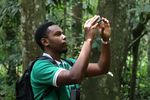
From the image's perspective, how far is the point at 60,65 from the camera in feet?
11.3

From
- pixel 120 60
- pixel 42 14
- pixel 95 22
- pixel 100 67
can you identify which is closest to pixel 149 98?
pixel 120 60

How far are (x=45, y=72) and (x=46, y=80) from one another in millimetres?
63

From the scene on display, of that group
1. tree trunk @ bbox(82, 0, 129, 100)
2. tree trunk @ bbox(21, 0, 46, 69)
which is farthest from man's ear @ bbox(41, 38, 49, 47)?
tree trunk @ bbox(82, 0, 129, 100)

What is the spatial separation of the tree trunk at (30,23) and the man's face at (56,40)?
4.40 feet

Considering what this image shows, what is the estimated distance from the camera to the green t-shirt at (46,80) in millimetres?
3184

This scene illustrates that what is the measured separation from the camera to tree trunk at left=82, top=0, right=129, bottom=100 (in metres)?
5.28

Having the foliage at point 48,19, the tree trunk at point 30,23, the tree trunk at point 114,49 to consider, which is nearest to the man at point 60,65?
the tree trunk at point 30,23

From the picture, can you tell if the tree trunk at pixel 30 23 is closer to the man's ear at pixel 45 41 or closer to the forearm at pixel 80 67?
the man's ear at pixel 45 41

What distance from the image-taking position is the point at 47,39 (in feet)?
11.4

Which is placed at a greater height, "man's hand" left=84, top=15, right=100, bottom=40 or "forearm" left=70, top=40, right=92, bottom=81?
"man's hand" left=84, top=15, right=100, bottom=40

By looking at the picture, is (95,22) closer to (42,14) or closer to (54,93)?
(54,93)

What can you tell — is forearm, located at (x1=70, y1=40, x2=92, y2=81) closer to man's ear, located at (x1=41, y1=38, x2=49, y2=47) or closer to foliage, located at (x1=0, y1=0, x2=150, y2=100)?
man's ear, located at (x1=41, y1=38, x2=49, y2=47)

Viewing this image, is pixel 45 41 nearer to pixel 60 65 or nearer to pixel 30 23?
pixel 60 65

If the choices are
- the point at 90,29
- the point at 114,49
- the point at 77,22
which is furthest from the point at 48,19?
the point at 77,22
